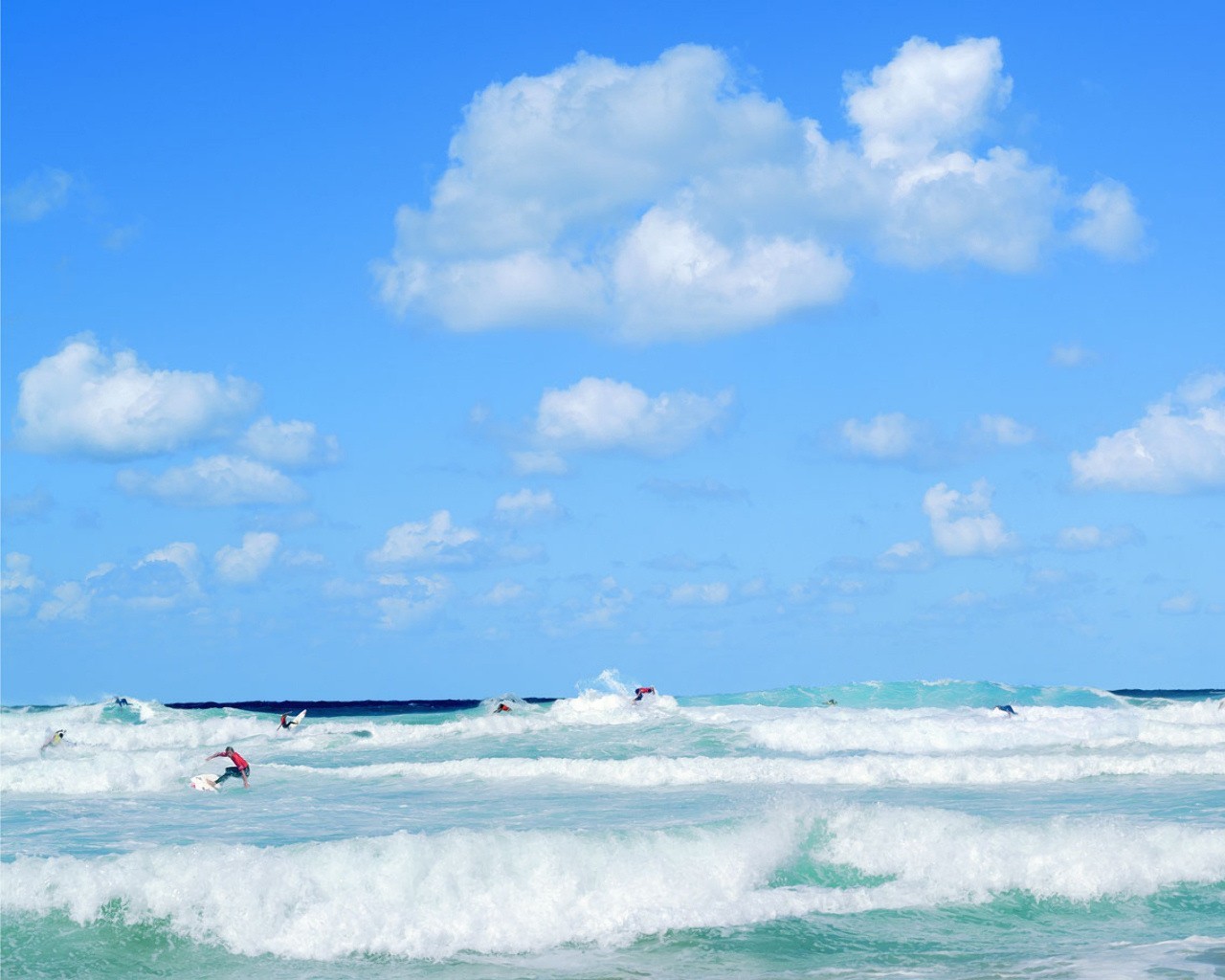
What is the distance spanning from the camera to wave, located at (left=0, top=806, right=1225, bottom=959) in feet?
40.9

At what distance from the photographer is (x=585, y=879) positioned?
44.5 feet

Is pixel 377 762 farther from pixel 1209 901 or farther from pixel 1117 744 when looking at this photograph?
pixel 1209 901

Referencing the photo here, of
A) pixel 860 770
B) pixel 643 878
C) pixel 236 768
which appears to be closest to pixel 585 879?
pixel 643 878

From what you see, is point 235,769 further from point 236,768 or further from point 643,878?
point 643,878

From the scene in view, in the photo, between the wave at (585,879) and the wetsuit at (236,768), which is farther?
the wetsuit at (236,768)

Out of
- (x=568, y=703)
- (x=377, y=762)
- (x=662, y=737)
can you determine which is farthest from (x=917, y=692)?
(x=377, y=762)

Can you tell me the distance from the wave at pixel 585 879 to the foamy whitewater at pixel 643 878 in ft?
0.10

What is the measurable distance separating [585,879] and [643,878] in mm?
706

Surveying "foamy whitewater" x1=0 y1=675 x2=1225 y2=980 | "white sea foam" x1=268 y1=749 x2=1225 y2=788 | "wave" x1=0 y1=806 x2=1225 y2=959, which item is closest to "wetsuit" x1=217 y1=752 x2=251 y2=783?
"foamy whitewater" x1=0 y1=675 x2=1225 y2=980

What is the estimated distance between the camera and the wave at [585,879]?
40.9 feet

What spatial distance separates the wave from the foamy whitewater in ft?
0.10

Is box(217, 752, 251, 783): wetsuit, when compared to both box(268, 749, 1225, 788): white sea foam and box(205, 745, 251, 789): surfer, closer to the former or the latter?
box(205, 745, 251, 789): surfer

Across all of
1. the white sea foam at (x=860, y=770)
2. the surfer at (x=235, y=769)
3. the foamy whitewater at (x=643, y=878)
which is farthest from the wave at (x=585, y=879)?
the surfer at (x=235, y=769)

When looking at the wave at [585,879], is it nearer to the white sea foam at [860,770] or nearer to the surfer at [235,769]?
the white sea foam at [860,770]
